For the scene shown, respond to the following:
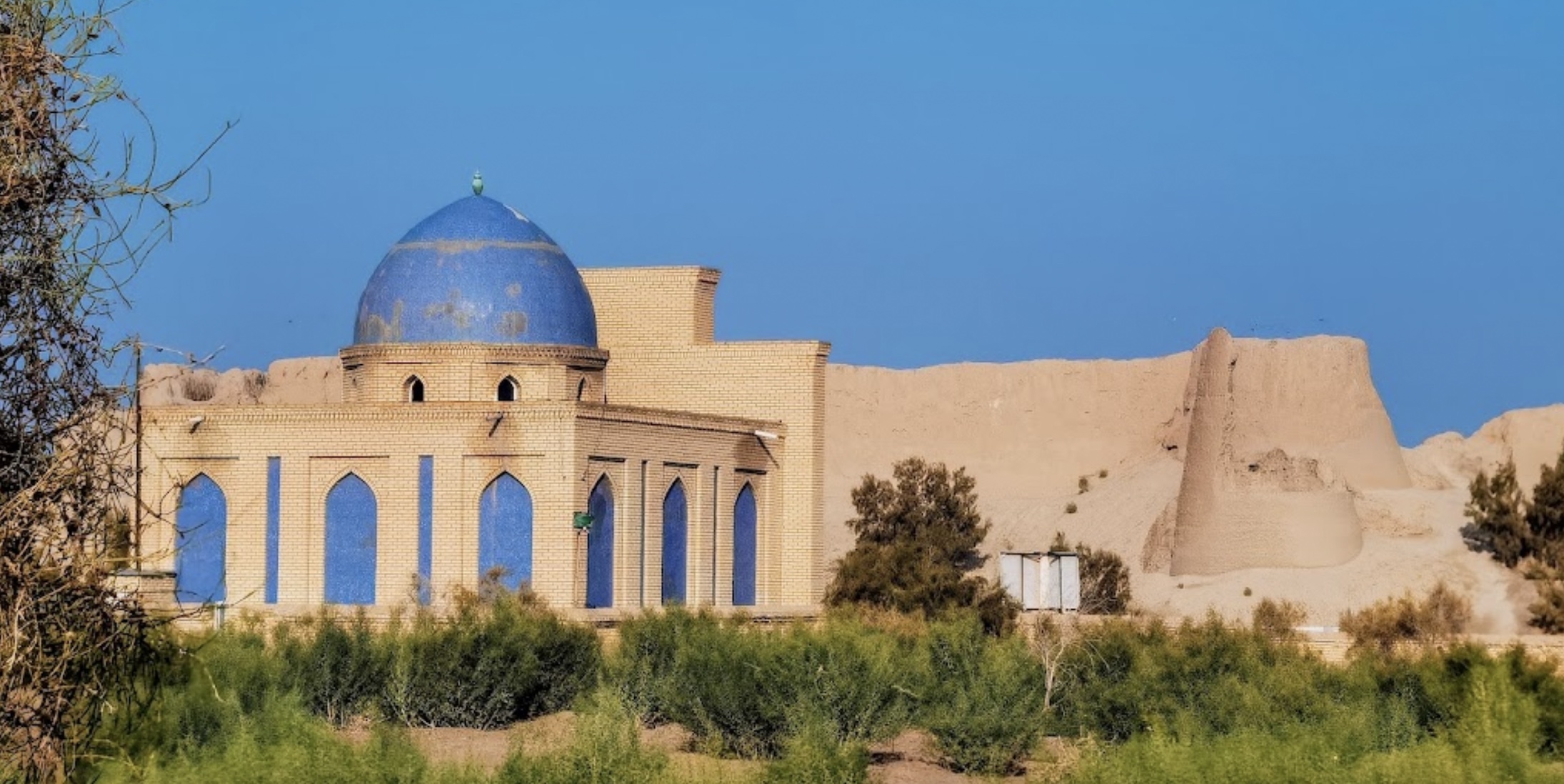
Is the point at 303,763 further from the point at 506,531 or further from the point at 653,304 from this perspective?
the point at 653,304

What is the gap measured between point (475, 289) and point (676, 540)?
165 inches

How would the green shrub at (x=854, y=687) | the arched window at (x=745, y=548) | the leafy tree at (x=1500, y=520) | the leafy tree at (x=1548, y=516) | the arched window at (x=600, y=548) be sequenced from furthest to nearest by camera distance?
the leafy tree at (x=1500, y=520) < the leafy tree at (x=1548, y=516) < the arched window at (x=745, y=548) < the arched window at (x=600, y=548) < the green shrub at (x=854, y=687)

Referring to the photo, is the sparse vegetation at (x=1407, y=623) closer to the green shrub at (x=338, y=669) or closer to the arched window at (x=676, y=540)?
the arched window at (x=676, y=540)

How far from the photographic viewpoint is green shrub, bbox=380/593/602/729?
23500mm

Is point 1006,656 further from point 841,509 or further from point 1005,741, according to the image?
point 841,509

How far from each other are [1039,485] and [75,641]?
230ft

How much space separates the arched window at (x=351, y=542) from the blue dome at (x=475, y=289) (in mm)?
2227

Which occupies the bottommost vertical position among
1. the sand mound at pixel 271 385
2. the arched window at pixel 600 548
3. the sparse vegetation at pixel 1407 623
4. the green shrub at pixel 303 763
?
the green shrub at pixel 303 763

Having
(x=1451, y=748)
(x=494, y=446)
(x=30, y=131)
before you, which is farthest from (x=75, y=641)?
(x=494, y=446)

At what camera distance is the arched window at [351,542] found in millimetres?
30562

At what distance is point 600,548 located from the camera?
100 ft

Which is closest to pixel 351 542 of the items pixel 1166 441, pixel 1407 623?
pixel 1407 623

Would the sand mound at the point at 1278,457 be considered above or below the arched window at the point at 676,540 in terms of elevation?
above

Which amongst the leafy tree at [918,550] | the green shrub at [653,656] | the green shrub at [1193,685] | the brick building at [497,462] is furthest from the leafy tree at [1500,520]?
the green shrub at [653,656]
